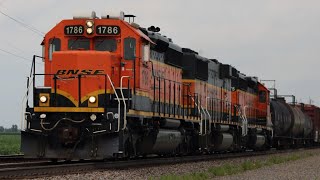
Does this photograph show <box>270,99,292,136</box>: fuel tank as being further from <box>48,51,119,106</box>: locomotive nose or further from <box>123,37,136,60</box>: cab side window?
<box>48,51,119,106</box>: locomotive nose

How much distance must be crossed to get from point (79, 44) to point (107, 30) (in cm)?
81

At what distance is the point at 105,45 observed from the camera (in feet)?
48.5

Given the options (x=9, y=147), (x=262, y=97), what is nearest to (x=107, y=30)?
(x=262, y=97)

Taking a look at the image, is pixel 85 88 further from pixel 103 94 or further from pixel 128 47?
pixel 128 47

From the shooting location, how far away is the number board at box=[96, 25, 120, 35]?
14.7 metres

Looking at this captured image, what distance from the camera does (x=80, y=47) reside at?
14.8 m

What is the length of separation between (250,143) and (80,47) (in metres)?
14.7

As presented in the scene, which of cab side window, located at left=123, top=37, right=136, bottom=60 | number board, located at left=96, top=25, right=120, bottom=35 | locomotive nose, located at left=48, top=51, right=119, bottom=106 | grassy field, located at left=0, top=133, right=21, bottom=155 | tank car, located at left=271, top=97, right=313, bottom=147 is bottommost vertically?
grassy field, located at left=0, top=133, right=21, bottom=155

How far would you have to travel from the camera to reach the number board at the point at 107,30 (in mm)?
14672

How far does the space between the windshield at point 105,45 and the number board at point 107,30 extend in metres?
0.21

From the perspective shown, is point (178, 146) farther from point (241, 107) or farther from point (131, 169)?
point (241, 107)

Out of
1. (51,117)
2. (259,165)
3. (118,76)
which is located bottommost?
(259,165)

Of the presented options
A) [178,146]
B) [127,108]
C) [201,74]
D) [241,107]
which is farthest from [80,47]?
[241,107]

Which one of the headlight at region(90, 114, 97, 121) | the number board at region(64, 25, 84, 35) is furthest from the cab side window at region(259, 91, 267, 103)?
the headlight at region(90, 114, 97, 121)
